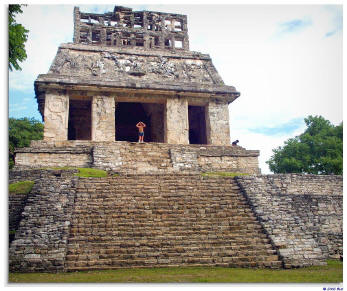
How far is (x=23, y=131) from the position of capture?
2255 cm

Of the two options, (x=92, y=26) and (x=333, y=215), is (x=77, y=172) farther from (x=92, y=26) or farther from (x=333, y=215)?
(x=92, y=26)

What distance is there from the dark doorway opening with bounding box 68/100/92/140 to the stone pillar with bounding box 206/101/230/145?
675cm

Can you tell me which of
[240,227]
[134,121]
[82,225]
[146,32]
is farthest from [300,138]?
[82,225]

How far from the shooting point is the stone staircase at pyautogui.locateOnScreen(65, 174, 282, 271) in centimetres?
702

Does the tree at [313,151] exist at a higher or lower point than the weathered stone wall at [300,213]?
higher

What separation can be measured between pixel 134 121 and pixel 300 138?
11.1m

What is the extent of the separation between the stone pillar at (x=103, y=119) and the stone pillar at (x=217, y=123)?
3853 mm

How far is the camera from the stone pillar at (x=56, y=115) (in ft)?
45.0

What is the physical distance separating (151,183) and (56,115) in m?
5.93

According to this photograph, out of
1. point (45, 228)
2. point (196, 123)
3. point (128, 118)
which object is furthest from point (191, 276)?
point (128, 118)

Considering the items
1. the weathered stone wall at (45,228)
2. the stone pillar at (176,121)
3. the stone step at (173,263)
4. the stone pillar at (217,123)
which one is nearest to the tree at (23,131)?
the stone pillar at (176,121)

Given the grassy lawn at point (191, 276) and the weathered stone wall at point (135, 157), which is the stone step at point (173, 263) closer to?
the grassy lawn at point (191, 276)

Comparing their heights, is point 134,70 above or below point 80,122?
above

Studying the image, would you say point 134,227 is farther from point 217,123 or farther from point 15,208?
point 217,123
